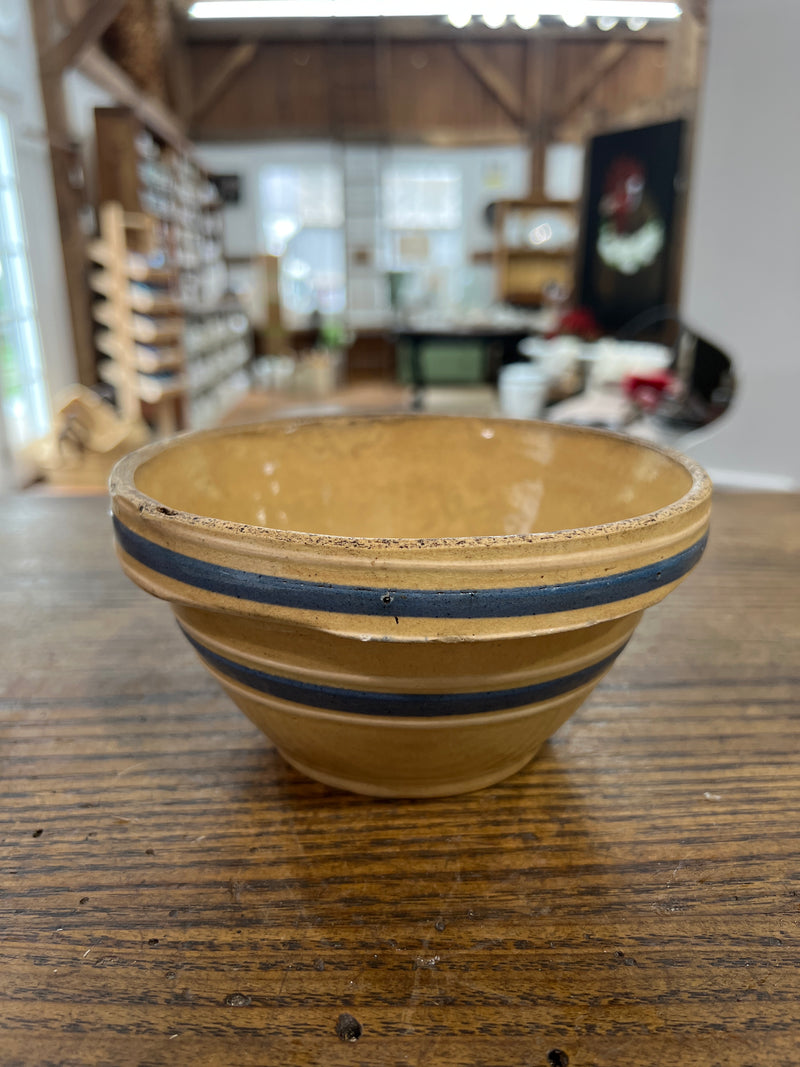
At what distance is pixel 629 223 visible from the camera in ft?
17.9

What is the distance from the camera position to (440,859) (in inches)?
16.7

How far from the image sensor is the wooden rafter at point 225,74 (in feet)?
25.3

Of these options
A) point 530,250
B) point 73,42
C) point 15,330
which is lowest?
point 15,330

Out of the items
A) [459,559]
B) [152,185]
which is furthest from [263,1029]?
[152,185]

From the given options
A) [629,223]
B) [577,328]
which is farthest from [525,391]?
[629,223]

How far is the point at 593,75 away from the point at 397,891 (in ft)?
29.6

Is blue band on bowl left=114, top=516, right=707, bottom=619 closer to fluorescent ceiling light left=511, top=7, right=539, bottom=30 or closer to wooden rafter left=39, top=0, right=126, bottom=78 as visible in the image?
fluorescent ceiling light left=511, top=7, right=539, bottom=30

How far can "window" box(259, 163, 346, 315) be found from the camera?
8281 mm

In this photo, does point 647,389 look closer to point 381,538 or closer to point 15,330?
point 381,538

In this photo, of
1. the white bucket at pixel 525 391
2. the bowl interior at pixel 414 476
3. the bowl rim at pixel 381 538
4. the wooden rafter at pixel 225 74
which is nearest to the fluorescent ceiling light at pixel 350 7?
the bowl interior at pixel 414 476

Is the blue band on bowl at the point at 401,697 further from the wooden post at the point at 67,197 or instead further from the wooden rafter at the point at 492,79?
the wooden rafter at the point at 492,79

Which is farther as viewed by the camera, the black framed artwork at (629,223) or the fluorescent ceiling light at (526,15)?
the black framed artwork at (629,223)

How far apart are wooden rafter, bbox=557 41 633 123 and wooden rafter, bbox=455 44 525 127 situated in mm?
461

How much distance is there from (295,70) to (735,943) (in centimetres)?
901
